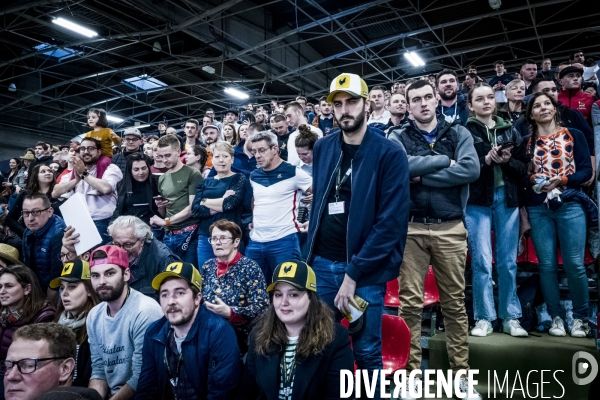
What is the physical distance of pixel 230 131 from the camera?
662cm

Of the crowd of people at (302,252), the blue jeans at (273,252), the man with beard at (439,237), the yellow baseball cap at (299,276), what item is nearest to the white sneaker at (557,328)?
the crowd of people at (302,252)

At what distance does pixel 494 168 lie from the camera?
3385 mm

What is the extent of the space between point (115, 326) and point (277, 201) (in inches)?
62.5

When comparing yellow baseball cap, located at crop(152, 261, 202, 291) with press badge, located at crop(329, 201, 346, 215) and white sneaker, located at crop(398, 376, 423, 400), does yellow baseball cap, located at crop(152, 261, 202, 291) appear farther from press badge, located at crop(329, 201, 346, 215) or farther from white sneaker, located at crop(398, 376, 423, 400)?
white sneaker, located at crop(398, 376, 423, 400)

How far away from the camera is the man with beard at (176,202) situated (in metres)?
4.21

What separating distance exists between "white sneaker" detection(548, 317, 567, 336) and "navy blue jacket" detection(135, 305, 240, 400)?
232 centimetres

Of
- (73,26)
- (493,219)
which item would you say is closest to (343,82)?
(493,219)

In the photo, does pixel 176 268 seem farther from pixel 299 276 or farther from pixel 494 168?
pixel 494 168

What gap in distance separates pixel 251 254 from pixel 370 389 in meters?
1.88

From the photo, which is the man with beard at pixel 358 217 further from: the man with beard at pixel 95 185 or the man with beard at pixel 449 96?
the man with beard at pixel 95 185

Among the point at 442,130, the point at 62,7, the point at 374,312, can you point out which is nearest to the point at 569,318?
the point at 442,130

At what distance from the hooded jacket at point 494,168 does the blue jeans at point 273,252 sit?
57.0 inches

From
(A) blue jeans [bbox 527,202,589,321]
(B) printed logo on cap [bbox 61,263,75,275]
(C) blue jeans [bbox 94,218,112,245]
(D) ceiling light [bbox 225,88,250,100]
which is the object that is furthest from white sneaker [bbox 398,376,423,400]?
(D) ceiling light [bbox 225,88,250,100]

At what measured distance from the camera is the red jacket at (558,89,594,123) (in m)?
5.00
